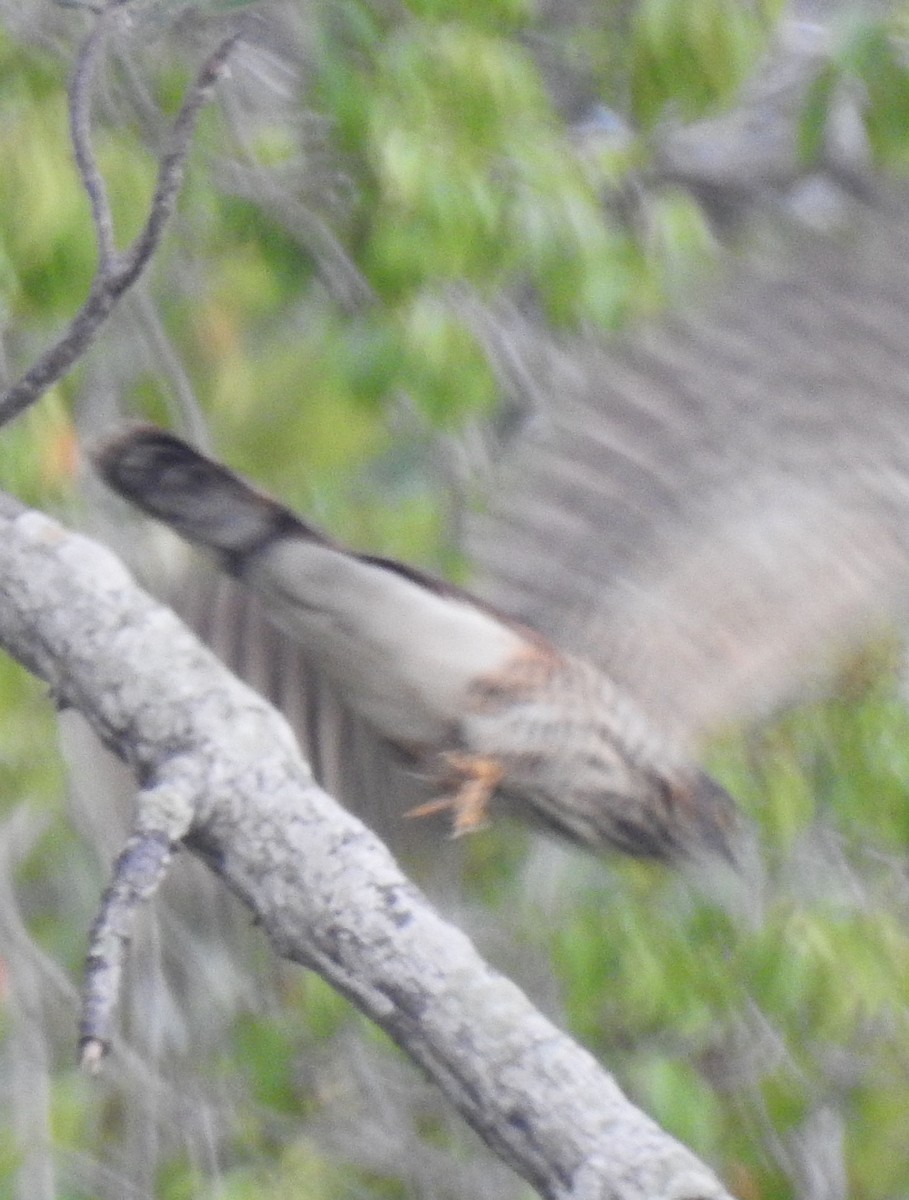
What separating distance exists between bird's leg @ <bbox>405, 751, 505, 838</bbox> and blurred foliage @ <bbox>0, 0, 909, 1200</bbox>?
0.54 metres

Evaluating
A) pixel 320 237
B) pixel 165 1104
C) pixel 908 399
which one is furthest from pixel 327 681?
pixel 165 1104

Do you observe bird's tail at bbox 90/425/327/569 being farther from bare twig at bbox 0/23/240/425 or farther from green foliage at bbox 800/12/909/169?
green foliage at bbox 800/12/909/169

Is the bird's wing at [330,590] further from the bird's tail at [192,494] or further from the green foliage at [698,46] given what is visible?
the green foliage at [698,46]

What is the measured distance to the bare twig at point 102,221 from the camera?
4.75ft

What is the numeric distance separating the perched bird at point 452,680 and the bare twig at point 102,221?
9 cm

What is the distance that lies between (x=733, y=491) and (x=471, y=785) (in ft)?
1.94

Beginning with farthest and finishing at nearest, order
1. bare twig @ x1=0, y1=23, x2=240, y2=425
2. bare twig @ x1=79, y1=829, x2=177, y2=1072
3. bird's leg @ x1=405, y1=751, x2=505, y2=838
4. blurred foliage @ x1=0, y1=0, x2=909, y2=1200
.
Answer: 1. blurred foliage @ x1=0, y1=0, x2=909, y2=1200
2. bird's leg @ x1=405, y1=751, x2=505, y2=838
3. bare twig @ x1=0, y1=23, x2=240, y2=425
4. bare twig @ x1=79, y1=829, x2=177, y2=1072

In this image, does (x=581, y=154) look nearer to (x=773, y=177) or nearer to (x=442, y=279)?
(x=442, y=279)

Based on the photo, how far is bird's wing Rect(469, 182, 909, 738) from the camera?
2168 mm

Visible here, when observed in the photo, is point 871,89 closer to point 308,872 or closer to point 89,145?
point 89,145

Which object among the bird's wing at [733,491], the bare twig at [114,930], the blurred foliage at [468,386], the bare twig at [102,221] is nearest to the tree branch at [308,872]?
the bare twig at [114,930]

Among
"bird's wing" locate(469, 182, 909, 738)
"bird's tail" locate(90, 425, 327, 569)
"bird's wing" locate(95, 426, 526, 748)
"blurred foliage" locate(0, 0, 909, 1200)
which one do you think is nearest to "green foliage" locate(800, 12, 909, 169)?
"blurred foliage" locate(0, 0, 909, 1200)

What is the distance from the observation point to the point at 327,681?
1991mm

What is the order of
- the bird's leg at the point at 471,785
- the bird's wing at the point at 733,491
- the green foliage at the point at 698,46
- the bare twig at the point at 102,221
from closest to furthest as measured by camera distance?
the bare twig at the point at 102,221 < the bird's leg at the point at 471,785 < the bird's wing at the point at 733,491 < the green foliage at the point at 698,46
